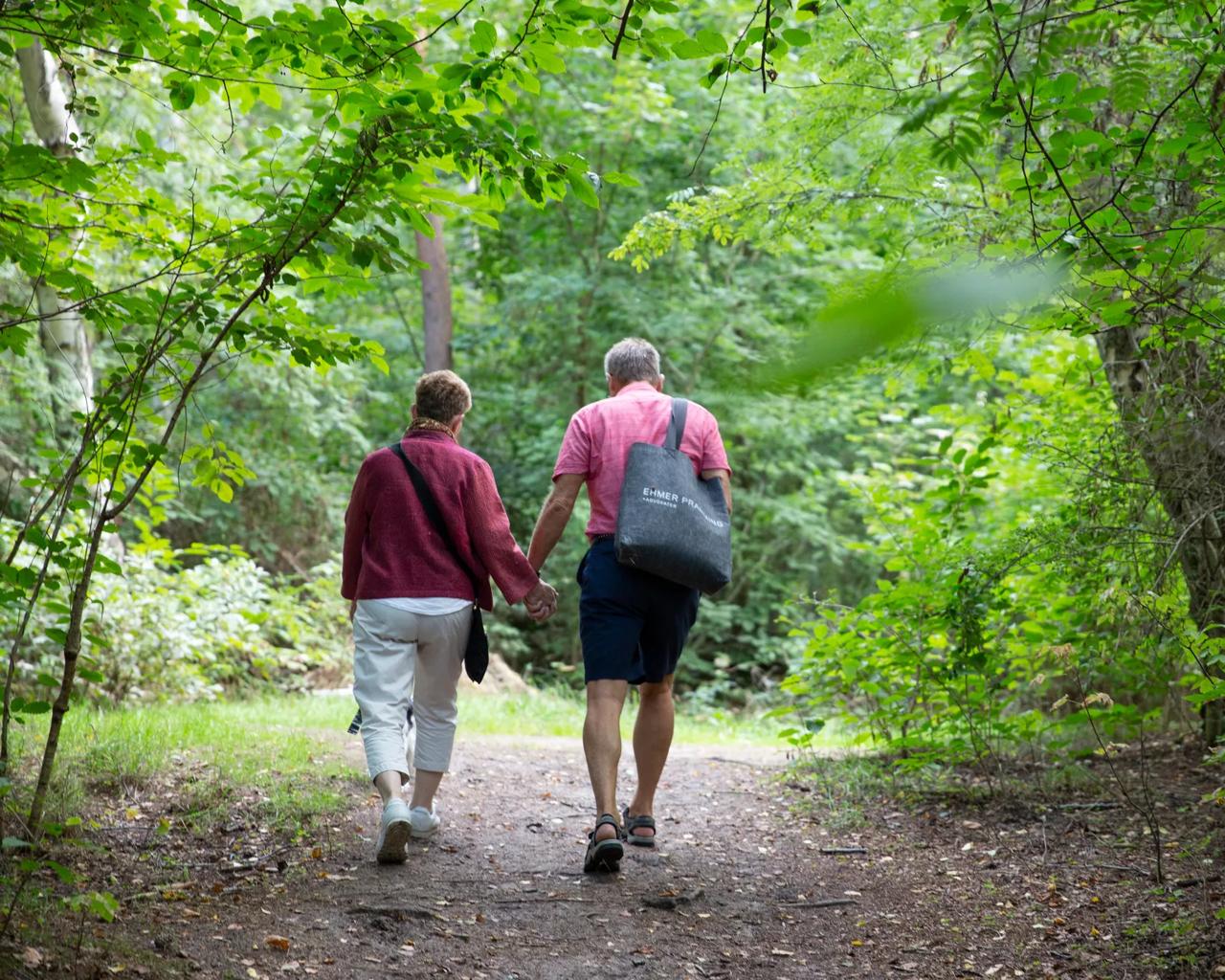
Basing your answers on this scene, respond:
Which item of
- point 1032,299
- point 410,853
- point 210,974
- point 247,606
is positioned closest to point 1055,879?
point 410,853

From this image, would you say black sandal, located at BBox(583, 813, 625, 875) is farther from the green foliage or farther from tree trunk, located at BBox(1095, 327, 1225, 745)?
the green foliage

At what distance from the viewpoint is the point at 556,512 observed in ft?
15.2

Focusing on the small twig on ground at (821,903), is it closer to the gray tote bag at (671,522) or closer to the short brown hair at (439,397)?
the gray tote bag at (671,522)

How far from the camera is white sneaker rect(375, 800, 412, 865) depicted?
14.1 feet

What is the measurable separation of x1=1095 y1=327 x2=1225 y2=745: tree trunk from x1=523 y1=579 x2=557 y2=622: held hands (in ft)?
7.74

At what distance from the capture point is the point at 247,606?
991cm

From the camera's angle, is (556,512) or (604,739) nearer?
(604,739)

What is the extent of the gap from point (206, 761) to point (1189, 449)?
15.9 feet

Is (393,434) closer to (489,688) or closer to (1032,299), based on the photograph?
(489,688)

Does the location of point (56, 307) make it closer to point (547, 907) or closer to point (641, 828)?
point (641, 828)

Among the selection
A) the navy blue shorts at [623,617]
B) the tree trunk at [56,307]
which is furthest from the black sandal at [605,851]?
the tree trunk at [56,307]

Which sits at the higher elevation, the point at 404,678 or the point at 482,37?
the point at 482,37

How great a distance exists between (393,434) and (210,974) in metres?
12.7

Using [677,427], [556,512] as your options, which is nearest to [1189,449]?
[677,427]
